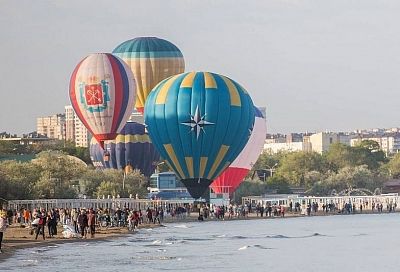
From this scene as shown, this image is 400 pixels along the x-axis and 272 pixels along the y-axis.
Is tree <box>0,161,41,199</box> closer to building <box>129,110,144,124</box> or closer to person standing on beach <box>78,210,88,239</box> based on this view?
building <box>129,110,144,124</box>

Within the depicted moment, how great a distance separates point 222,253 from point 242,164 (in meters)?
66.3

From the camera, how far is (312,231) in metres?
77.9

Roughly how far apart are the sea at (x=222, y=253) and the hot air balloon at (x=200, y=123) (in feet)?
71.3

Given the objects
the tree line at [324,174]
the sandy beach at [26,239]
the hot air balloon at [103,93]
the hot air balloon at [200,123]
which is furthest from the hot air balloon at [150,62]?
the sandy beach at [26,239]

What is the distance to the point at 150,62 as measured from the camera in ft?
393

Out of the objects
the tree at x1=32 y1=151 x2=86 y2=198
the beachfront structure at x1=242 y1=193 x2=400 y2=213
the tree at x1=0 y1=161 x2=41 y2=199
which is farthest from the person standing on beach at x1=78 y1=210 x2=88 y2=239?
the beachfront structure at x1=242 y1=193 x2=400 y2=213

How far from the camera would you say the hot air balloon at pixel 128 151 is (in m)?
124

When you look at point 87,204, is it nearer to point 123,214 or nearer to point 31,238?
point 123,214

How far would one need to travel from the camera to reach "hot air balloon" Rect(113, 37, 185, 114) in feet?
392

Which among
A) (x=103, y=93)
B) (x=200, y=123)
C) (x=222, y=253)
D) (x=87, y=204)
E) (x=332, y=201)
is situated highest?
(x=103, y=93)

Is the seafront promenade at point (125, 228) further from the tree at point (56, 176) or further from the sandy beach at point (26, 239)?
the tree at point (56, 176)

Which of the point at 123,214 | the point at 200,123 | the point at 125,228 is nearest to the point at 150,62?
the point at 200,123

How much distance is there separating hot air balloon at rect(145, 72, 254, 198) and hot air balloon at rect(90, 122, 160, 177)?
25.2 metres

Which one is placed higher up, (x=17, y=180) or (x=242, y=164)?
(x=242, y=164)
